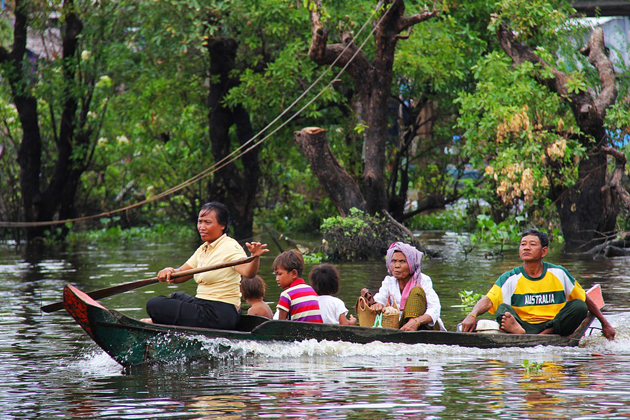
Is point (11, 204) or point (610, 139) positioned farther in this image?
point (11, 204)

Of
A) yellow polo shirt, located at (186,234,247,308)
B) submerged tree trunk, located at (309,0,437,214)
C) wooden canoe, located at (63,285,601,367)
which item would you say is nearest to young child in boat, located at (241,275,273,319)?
wooden canoe, located at (63,285,601,367)

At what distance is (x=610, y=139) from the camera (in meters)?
18.4

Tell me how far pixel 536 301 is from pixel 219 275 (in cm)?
291

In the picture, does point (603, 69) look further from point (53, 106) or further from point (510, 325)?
point (53, 106)

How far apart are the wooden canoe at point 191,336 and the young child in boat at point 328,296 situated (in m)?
0.47

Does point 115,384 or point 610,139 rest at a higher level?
point 610,139

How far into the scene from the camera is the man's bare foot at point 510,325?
853 centimetres

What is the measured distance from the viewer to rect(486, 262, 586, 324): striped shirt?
8.56 m

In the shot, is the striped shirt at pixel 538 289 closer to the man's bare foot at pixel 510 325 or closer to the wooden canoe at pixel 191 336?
the man's bare foot at pixel 510 325

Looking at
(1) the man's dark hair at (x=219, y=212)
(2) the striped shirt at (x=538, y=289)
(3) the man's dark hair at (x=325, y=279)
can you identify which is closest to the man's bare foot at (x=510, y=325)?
(2) the striped shirt at (x=538, y=289)

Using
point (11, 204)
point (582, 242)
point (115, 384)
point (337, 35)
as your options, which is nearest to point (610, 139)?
point (582, 242)

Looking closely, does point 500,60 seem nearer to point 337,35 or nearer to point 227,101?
point 337,35

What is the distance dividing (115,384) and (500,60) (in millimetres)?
12993

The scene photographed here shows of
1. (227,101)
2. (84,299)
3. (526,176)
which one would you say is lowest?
(84,299)
